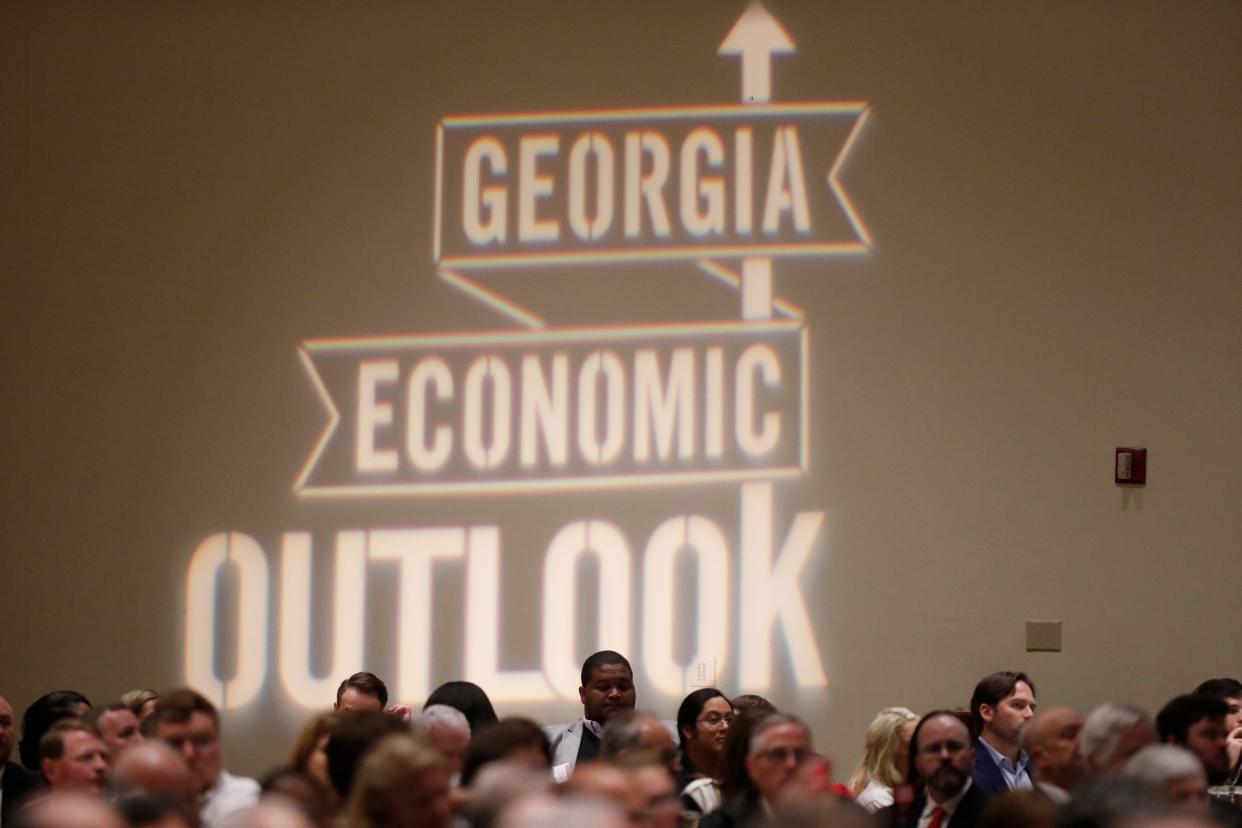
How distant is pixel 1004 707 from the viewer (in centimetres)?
569

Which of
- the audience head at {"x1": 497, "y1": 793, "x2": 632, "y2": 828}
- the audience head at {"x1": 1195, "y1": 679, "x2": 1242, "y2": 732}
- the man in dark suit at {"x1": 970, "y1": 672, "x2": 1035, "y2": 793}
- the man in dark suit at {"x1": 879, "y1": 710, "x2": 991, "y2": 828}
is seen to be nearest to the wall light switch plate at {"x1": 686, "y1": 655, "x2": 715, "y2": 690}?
the man in dark suit at {"x1": 970, "y1": 672, "x2": 1035, "y2": 793}

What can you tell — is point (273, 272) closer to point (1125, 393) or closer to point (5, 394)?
point (5, 394)

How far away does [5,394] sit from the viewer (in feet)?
23.0

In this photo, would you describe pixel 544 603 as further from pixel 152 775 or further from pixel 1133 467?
pixel 152 775

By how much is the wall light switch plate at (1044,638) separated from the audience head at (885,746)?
0.90 meters

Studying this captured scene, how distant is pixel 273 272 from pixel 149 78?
919 mm

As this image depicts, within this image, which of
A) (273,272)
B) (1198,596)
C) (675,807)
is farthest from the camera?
(273,272)

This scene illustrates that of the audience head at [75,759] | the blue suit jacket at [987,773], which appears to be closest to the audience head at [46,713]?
the audience head at [75,759]

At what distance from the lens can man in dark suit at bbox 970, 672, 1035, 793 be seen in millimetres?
5535

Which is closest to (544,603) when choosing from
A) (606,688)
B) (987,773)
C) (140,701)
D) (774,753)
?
(606,688)

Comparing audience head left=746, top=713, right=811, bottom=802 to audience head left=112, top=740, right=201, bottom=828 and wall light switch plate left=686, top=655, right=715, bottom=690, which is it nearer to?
audience head left=112, top=740, right=201, bottom=828

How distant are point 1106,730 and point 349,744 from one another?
5.73ft

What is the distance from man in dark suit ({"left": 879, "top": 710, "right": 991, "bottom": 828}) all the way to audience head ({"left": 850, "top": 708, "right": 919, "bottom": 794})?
811 mm

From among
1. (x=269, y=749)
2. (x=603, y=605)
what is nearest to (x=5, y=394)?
(x=269, y=749)
